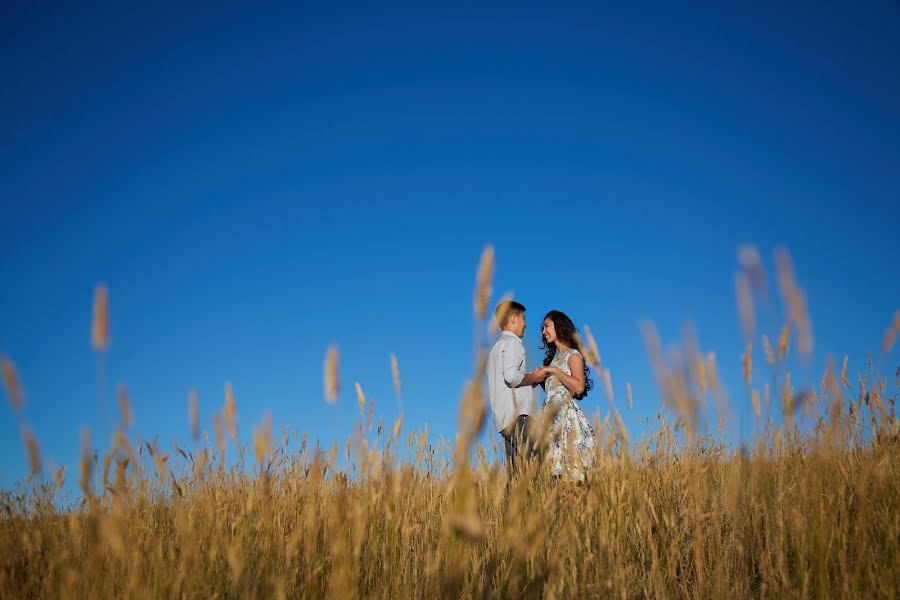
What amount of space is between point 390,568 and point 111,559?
3.55ft

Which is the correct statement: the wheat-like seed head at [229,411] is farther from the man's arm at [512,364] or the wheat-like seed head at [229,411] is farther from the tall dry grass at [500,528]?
the man's arm at [512,364]

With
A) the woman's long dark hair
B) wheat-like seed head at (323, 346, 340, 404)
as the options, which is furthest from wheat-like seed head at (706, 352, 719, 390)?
the woman's long dark hair

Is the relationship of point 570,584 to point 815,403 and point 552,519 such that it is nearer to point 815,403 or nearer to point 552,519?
point 552,519

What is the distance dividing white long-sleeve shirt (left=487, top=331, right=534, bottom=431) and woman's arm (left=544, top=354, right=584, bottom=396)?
1.07ft

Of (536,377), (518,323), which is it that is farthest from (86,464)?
(518,323)

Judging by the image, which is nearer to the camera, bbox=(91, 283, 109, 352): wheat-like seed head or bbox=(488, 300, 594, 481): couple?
bbox=(91, 283, 109, 352): wheat-like seed head

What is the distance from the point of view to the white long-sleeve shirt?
5.69 m

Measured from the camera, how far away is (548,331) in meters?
6.39

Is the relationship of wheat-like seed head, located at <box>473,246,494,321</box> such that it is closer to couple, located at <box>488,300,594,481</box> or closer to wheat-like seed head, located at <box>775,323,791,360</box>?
wheat-like seed head, located at <box>775,323,791,360</box>

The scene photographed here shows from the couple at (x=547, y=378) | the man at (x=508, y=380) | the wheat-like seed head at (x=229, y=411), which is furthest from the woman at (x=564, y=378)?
the wheat-like seed head at (x=229, y=411)

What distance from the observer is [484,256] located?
1032 mm

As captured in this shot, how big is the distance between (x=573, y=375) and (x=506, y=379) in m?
0.66

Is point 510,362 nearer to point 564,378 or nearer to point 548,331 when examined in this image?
point 564,378

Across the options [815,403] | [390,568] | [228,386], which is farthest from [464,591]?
[815,403]
